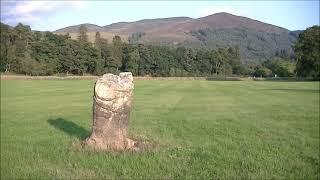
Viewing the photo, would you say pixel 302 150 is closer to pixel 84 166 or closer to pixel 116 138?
pixel 116 138

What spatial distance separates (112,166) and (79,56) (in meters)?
106

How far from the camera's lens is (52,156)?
44.5 ft

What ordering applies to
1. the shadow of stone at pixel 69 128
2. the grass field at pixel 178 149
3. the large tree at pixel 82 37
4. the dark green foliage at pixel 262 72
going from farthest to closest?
the dark green foliage at pixel 262 72 → the large tree at pixel 82 37 → the shadow of stone at pixel 69 128 → the grass field at pixel 178 149

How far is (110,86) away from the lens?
14633mm

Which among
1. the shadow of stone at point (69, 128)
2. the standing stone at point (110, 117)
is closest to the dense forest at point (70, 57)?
the shadow of stone at point (69, 128)

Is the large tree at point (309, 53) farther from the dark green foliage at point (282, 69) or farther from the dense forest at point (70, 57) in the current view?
the dark green foliage at point (282, 69)

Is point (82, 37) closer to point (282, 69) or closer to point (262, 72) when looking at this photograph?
point (262, 72)

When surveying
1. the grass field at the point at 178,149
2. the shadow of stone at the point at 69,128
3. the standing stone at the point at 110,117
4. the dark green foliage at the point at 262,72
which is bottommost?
the dark green foliage at the point at 262,72

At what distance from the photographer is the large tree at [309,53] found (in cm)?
11194

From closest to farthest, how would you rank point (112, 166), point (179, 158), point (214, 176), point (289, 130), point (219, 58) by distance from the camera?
point (214, 176) → point (112, 166) → point (179, 158) → point (289, 130) → point (219, 58)

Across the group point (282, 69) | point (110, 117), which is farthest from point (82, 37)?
point (110, 117)

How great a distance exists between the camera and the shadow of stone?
18.0 m

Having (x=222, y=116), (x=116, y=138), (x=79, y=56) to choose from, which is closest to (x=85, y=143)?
(x=116, y=138)

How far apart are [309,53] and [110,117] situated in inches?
4171
